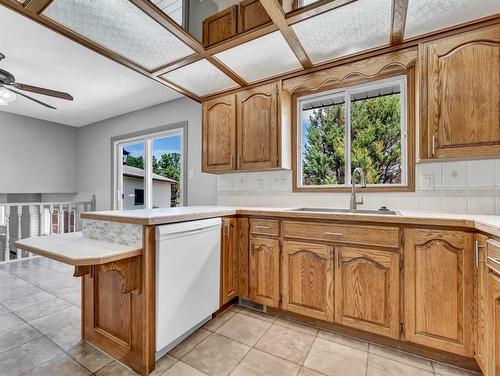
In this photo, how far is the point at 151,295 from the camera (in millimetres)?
1454

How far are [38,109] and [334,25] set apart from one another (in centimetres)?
444

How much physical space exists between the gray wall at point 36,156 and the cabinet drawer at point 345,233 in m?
4.80

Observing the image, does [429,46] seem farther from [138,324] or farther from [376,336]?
[138,324]

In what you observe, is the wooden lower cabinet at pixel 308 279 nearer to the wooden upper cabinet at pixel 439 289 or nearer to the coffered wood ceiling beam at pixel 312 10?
the wooden upper cabinet at pixel 439 289

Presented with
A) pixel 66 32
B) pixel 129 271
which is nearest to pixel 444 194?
pixel 129 271

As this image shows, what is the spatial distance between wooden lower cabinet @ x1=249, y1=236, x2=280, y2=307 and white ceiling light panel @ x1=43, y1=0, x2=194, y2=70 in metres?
1.68

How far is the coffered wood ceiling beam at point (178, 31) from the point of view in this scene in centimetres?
151

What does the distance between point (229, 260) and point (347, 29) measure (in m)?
1.96

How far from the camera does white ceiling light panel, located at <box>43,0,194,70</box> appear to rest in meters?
1.51

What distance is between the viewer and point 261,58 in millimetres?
2082

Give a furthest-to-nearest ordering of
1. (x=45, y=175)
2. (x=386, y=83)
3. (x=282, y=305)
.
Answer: (x=45, y=175) < (x=386, y=83) < (x=282, y=305)

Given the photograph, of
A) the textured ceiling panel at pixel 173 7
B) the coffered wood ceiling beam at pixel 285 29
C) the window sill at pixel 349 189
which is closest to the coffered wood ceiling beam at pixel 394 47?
the coffered wood ceiling beam at pixel 285 29

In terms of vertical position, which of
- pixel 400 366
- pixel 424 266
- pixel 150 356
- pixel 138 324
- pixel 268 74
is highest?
pixel 268 74

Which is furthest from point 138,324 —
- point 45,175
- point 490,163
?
point 45,175
